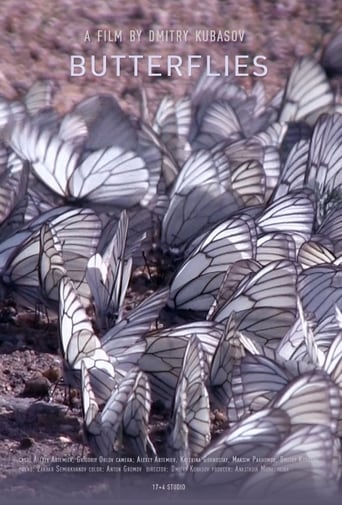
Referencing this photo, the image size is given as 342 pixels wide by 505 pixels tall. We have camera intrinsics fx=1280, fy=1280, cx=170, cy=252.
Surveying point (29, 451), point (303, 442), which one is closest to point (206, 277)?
point (29, 451)

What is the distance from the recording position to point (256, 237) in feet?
12.9

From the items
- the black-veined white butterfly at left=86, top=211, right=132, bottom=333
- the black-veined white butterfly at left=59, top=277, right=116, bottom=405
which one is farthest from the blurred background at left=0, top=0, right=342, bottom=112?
the black-veined white butterfly at left=59, top=277, right=116, bottom=405

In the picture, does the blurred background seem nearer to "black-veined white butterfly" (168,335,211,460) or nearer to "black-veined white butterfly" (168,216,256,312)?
"black-veined white butterfly" (168,216,256,312)

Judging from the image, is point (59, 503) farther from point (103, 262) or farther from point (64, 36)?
point (64, 36)

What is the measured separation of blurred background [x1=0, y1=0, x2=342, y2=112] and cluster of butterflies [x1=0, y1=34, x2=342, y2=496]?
0.34m

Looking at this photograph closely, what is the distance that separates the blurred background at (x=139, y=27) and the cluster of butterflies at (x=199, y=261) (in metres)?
0.34

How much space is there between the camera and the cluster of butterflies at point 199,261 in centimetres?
290

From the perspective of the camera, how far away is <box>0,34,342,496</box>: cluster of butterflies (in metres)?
2.90

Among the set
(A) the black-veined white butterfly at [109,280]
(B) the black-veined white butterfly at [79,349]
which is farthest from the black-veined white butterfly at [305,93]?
(B) the black-veined white butterfly at [79,349]

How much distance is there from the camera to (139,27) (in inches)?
222

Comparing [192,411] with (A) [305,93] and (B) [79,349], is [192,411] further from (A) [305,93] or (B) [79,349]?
(A) [305,93]

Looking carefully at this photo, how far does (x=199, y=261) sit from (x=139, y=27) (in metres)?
2.03

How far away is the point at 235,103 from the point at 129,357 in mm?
1912

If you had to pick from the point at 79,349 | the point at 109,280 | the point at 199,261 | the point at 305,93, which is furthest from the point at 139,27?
the point at 79,349
